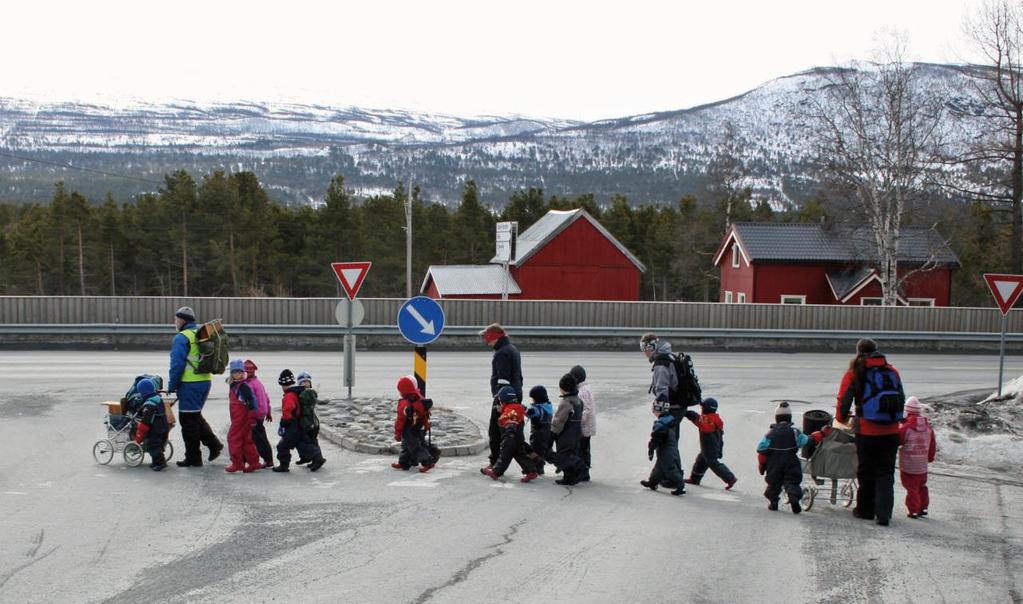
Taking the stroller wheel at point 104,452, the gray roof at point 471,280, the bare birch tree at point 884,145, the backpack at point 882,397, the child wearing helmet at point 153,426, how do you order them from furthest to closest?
the gray roof at point 471,280
the bare birch tree at point 884,145
the stroller wheel at point 104,452
the child wearing helmet at point 153,426
the backpack at point 882,397

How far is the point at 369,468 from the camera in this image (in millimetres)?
11203

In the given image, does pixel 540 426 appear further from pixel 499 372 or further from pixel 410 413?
pixel 410 413

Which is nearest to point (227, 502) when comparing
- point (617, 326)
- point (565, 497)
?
point (565, 497)

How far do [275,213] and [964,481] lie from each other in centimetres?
5897

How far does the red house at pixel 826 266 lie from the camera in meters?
41.7

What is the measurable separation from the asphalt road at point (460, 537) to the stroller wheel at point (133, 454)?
0.61 feet

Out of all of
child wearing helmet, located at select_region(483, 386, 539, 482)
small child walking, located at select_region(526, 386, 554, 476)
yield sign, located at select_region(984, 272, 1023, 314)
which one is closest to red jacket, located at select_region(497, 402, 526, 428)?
child wearing helmet, located at select_region(483, 386, 539, 482)

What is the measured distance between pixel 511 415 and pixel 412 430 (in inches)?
46.8

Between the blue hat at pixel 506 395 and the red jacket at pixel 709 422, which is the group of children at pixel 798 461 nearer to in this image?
the red jacket at pixel 709 422

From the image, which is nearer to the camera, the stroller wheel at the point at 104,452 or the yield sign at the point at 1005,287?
the stroller wheel at the point at 104,452

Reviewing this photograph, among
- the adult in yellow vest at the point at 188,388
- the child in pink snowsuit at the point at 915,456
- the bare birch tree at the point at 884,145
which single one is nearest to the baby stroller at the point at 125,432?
the adult in yellow vest at the point at 188,388

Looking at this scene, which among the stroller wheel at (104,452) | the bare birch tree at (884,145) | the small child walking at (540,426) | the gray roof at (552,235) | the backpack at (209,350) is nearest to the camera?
the small child walking at (540,426)

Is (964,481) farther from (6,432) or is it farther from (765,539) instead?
(6,432)

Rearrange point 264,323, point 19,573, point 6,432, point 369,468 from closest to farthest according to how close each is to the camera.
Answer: point 19,573
point 369,468
point 6,432
point 264,323
